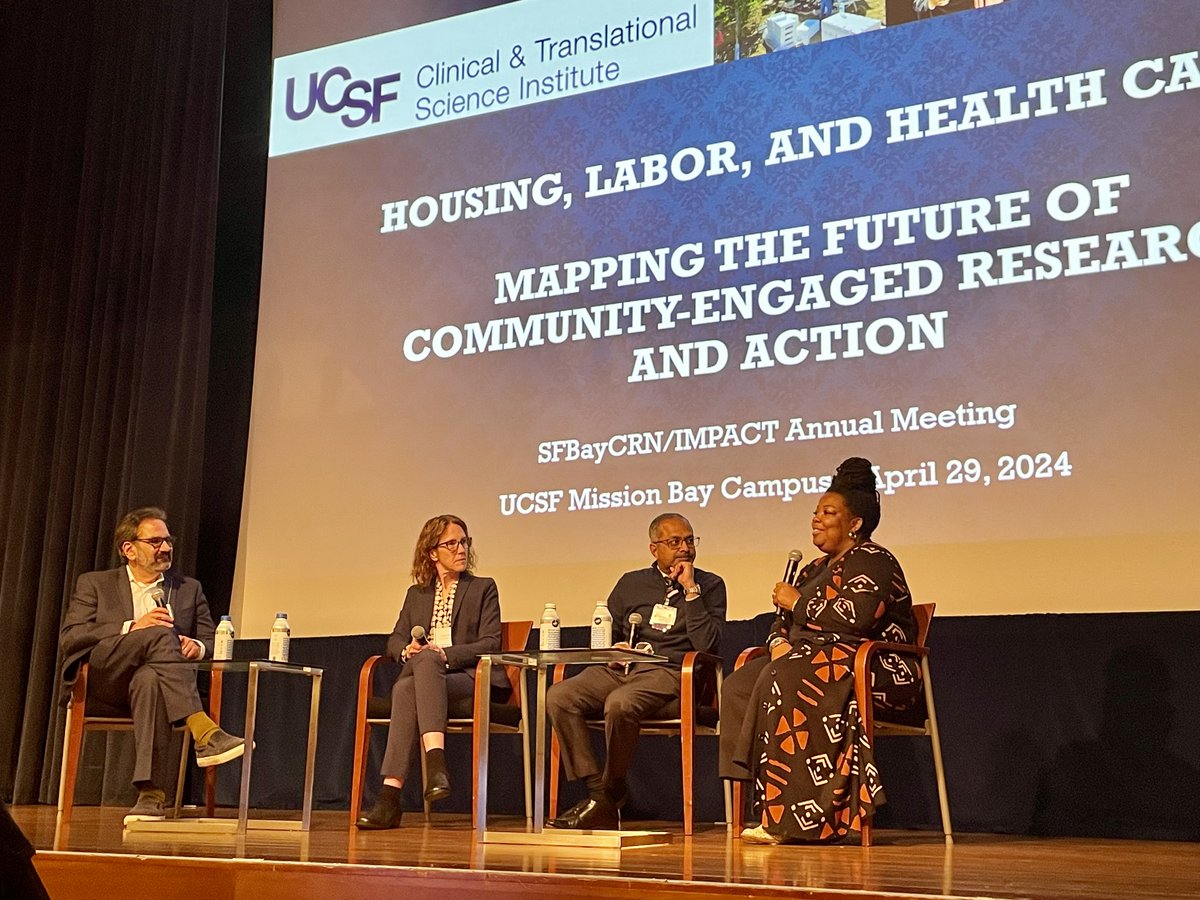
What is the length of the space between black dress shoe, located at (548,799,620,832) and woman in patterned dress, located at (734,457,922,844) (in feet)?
1.42

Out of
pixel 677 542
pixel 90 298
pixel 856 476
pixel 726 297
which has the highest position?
pixel 90 298

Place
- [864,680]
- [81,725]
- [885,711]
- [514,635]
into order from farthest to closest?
[514,635]
[81,725]
[885,711]
[864,680]

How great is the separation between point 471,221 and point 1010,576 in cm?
240

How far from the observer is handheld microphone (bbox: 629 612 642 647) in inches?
152

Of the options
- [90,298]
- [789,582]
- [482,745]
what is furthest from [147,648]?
[90,298]

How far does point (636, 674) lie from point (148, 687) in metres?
1.46

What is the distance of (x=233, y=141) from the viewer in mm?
5840

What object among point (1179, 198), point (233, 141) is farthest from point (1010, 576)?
point (233, 141)

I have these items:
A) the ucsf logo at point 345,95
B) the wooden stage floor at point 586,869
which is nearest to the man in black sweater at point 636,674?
the wooden stage floor at point 586,869

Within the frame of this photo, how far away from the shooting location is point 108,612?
432 cm

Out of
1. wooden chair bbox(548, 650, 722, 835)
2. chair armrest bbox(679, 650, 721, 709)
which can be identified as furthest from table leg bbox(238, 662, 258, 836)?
chair armrest bbox(679, 650, 721, 709)

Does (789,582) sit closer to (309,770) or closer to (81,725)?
(309,770)

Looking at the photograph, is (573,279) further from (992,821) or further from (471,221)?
(992,821)

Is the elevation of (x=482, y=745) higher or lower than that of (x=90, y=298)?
lower
